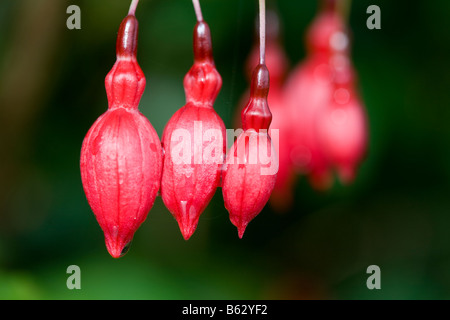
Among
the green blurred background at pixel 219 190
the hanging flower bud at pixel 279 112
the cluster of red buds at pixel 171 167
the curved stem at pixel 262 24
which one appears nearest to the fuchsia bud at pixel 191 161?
the cluster of red buds at pixel 171 167

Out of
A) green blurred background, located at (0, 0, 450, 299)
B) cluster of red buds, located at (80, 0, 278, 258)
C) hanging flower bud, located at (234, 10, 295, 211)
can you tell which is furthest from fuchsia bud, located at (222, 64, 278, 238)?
green blurred background, located at (0, 0, 450, 299)

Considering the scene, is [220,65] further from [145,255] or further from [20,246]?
[20,246]

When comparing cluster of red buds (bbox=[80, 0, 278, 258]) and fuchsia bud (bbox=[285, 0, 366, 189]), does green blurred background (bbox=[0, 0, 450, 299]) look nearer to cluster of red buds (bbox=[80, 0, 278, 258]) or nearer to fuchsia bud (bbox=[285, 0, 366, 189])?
fuchsia bud (bbox=[285, 0, 366, 189])

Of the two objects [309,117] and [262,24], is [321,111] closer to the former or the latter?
[309,117]

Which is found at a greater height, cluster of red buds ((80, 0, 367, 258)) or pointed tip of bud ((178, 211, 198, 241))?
cluster of red buds ((80, 0, 367, 258))

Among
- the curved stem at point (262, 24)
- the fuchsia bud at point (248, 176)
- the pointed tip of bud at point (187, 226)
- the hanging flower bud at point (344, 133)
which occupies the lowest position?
the pointed tip of bud at point (187, 226)

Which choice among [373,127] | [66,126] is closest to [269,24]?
[373,127]

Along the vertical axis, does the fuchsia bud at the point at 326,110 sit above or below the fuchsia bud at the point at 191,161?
A: above

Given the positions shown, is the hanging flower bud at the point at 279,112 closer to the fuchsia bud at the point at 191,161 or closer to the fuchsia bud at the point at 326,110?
the fuchsia bud at the point at 326,110
